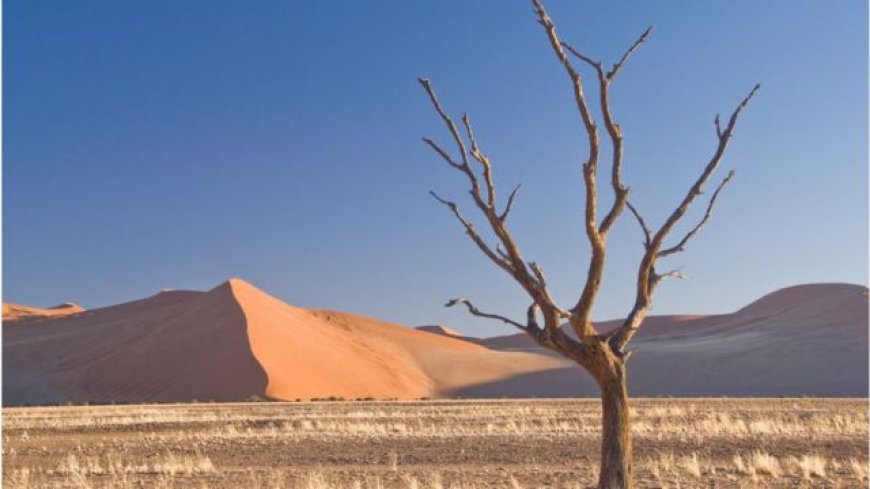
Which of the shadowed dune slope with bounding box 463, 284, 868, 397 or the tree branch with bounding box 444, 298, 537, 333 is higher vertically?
the shadowed dune slope with bounding box 463, 284, 868, 397

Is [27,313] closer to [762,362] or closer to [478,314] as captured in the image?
[762,362]

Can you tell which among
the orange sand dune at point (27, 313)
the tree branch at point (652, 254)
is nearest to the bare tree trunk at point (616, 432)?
the tree branch at point (652, 254)

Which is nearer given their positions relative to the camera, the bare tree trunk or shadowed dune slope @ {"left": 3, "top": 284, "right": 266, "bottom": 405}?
the bare tree trunk

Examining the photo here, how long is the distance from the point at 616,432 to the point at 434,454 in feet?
34.0

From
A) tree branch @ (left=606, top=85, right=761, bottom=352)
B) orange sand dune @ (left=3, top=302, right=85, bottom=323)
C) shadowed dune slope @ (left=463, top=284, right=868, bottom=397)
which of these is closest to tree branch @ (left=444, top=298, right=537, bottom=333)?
tree branch @ (left=606, top=85, right=761, bottom=352)

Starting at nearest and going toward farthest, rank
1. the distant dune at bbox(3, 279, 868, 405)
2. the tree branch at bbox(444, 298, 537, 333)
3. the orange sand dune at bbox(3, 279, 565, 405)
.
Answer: the tree branch at bbox(444, 298, 537, 333) → the orange sand dune at bbox(3, 279, 565, 405) → the distant dune at bbox(3, 279, 868, 405)

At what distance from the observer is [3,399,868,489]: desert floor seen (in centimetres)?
1570

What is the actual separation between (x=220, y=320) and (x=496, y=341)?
7519 cm

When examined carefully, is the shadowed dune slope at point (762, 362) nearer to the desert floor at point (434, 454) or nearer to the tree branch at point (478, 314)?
the desert floor at point (434, 454)

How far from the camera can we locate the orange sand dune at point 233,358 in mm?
80250

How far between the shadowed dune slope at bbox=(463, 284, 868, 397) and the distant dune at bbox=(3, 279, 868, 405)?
17cm

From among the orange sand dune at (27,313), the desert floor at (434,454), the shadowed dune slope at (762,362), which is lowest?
the desert floor at (434,454)

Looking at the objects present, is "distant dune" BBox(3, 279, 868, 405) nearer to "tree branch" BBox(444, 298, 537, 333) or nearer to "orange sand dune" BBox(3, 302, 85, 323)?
"orange sand dune" BBox(3, 302, 85, 323)

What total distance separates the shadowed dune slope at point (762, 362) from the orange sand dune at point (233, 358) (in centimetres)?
729
